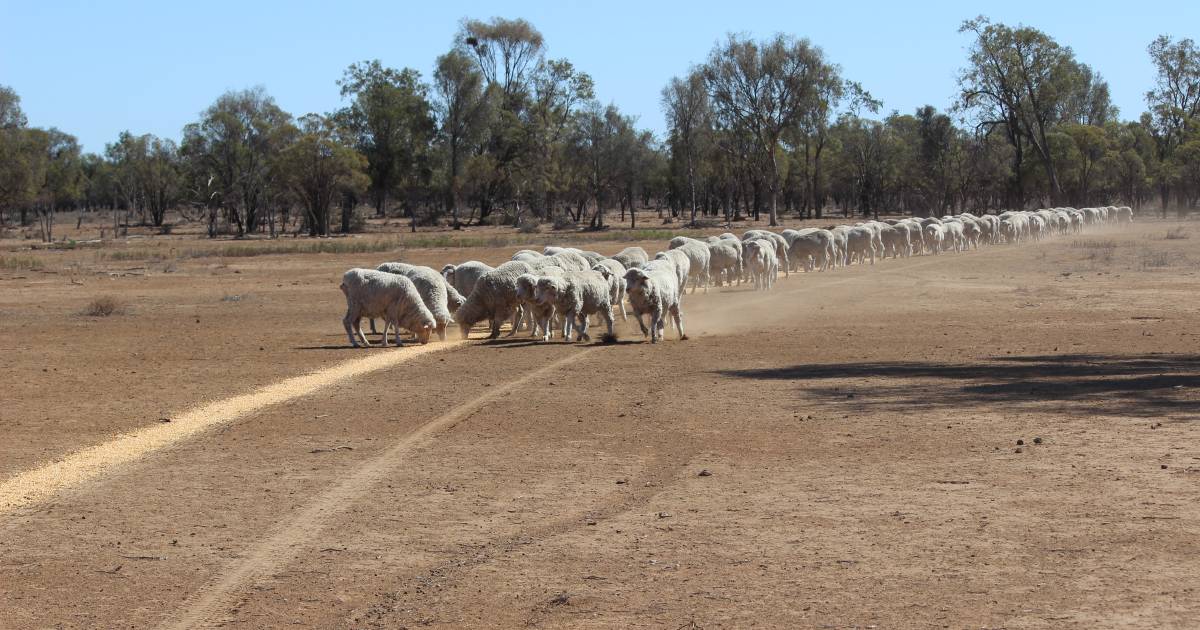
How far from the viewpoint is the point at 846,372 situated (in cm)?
1722

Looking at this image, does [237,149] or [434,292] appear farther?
[237,149]

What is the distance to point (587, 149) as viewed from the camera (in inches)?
3730

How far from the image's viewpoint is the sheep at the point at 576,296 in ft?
69.1

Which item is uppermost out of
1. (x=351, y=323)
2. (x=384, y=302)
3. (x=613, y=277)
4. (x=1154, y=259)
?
(x=613, y=277)

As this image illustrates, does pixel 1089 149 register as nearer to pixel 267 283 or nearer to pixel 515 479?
pixel 267 283

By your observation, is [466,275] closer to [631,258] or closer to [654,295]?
[631,258]

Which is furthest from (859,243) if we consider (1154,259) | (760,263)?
(760,263)

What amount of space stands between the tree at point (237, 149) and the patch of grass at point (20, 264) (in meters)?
35.4

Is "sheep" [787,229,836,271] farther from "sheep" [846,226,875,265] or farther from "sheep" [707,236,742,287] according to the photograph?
"sheep" [707,236,742,287]

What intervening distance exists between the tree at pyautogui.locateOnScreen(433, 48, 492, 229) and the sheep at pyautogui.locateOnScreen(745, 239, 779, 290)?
2399 inches

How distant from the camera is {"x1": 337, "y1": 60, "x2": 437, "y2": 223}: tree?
9419 cm

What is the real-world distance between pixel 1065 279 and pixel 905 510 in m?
27.9

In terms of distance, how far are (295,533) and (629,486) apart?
285 cm

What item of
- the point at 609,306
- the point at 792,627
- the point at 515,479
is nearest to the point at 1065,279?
the point at 609,306
